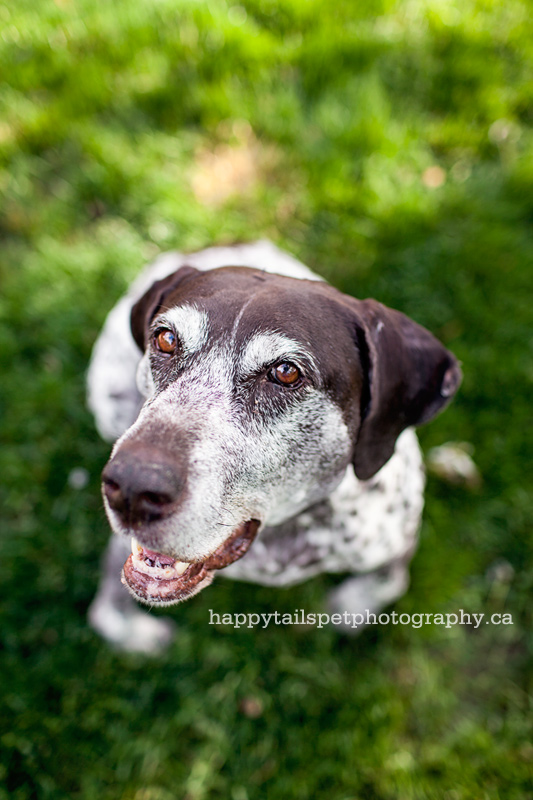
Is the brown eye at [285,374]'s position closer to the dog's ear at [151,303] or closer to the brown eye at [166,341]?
the brown eye at [166,341]

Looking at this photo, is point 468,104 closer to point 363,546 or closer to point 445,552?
point 445,552

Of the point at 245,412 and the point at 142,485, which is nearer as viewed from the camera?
the point at 142,485

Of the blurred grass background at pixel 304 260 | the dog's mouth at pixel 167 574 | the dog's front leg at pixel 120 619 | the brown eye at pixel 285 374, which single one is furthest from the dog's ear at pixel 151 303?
the blurred grass background at pixel 304 260

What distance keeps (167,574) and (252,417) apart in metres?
0.67

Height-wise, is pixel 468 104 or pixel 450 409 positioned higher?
pixel 468 104

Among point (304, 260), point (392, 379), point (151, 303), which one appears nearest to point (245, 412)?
point (392, 379)

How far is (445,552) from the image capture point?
3.66m

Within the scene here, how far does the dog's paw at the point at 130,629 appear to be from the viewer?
3252 mm

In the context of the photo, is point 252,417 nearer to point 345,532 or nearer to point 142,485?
point 142,485

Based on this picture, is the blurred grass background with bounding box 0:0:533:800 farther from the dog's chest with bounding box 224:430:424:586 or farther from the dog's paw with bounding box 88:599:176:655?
the dog's chest with bounding box 224:430:424:586

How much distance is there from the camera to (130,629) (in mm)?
3271

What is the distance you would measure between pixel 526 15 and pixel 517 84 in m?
0.83

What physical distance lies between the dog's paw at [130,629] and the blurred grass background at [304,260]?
83mm

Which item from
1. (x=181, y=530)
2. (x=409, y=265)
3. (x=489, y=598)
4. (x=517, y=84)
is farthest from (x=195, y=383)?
(x=517, y=84)
